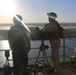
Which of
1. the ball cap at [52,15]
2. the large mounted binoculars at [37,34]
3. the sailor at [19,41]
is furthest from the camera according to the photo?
the large mounted binoculars at [37,34]

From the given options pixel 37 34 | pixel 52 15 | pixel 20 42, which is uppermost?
pixel 52 15

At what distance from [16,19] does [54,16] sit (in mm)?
850

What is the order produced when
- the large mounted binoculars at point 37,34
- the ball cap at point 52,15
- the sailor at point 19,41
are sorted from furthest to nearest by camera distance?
the large mounted binoculars at point 37,34 → the ball cap at point 52,15 → the sailor at point 19,41

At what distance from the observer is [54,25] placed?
469 cm

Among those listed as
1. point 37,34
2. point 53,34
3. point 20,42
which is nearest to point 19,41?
point 20,42

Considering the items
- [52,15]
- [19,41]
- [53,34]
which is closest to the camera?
[19,41]

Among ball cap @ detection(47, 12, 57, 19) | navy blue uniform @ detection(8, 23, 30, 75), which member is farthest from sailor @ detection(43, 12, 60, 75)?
navy blue uniform @ detection(8, 23, 30, 75)

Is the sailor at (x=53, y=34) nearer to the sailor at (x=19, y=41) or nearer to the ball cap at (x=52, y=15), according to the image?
the ball cap at (x=52, y=15)

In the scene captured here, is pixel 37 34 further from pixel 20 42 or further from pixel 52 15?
pixel 20 42

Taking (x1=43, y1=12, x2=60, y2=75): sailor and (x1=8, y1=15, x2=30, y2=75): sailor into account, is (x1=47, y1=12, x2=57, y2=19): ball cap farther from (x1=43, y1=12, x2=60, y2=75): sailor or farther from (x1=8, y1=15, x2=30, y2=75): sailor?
(x1=8, y1=15, x2=30, y2=75): sailor

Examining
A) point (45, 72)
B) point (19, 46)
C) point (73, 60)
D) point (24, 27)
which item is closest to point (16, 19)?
point (24, 27)

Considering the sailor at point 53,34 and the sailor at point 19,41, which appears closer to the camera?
the sailor at point 19,41

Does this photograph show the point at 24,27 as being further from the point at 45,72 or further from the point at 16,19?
the point at 45,72

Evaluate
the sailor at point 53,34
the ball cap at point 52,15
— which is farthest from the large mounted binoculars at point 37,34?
the ball cap at point 52,15
